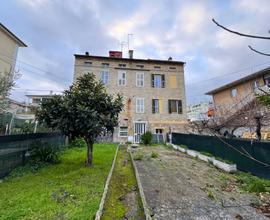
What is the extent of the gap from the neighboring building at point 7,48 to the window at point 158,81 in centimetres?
1404

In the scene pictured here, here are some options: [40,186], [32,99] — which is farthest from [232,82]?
[32,99]

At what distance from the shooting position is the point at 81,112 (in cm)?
613

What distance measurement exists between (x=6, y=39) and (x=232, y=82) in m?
22.2

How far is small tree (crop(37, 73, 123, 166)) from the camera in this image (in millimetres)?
6230

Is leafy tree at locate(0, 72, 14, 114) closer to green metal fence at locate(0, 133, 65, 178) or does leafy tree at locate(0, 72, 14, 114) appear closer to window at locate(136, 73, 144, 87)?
green metal fence at locate(0, 133, 65, 178)

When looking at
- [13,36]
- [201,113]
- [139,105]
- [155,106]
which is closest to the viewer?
[201,113]

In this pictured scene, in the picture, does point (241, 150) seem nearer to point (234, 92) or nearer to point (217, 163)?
point (217, 163)

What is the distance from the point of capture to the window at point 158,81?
21406mm

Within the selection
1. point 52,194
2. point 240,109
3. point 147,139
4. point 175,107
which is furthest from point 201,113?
point 52,194

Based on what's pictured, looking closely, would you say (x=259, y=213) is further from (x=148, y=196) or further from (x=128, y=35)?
(x=128, y=35)

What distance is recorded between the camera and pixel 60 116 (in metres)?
6.37

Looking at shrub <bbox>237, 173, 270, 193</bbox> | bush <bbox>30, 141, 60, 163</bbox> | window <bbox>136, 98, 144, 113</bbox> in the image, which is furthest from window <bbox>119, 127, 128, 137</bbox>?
shrub <bbox>237, 173, 270, 193</bbox>

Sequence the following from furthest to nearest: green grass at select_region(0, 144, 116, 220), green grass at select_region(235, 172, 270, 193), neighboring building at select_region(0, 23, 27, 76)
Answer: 1. neighboring building at select_region(0, 23, 27, 76)
2. green grass at select_region(235, 172, 270, 193)
3. green grass at select_region(0, 144, 116, 220)

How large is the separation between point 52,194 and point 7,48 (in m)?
15.9
